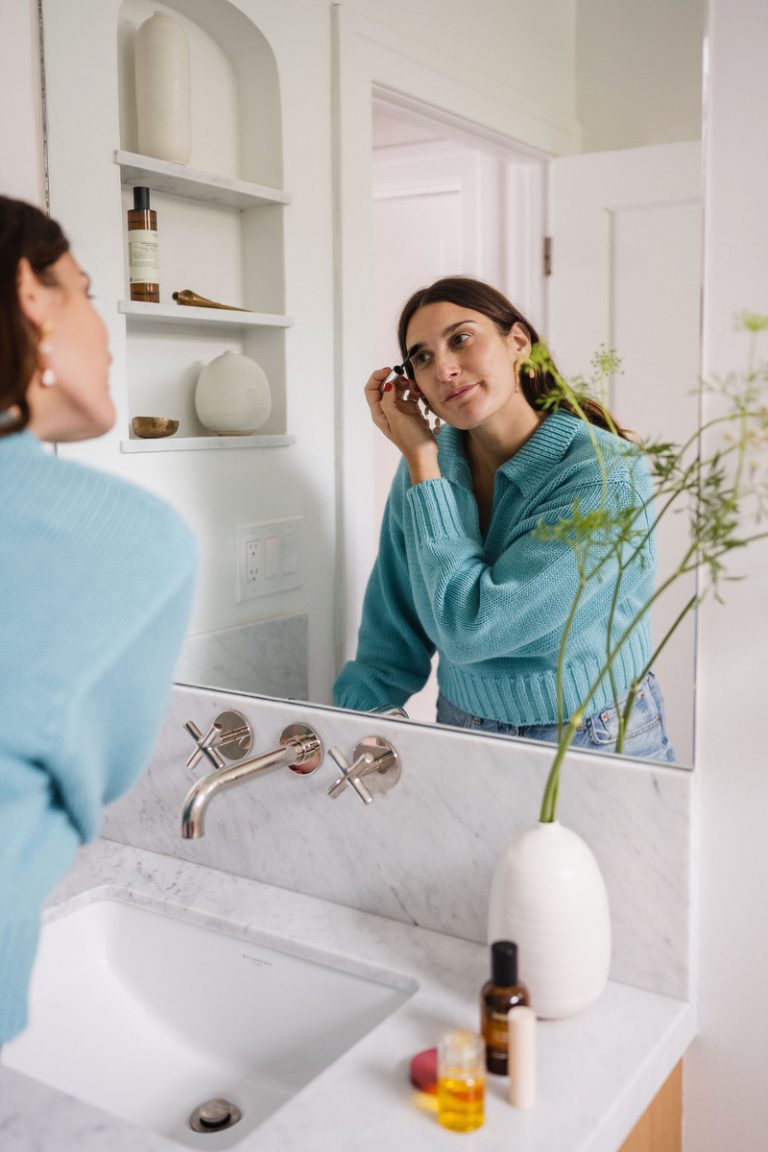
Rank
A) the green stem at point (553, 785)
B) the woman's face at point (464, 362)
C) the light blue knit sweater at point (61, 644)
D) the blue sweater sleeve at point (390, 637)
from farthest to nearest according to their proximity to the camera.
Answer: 1. the blue sweater sleeve at point (390, 637)
2. the woman's face at point (464, 362)
3. the green stem at point (553, 785)
4. the light blue knit sweater at point (61, 644)

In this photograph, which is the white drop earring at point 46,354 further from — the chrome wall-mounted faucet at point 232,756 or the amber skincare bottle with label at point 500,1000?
the amber skincare bottle with label at point 500,1000

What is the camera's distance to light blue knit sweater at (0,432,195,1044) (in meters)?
0.70

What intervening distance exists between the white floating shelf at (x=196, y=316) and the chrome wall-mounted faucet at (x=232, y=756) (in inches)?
18.1

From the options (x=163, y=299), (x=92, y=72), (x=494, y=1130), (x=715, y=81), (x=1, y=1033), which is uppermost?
(x=92, y=72)

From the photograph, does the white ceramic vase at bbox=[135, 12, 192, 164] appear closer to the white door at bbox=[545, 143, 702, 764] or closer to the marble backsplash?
the white door at bbox=[545, 143, 702, 764]

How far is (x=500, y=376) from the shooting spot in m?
1.04

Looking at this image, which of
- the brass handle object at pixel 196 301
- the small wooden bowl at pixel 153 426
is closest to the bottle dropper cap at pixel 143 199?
the brass handle object at pixel 196 301

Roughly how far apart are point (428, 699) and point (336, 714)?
0.39 ft

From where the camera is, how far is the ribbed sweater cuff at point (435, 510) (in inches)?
43.0

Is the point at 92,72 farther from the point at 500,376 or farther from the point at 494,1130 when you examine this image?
the point at 494,1130

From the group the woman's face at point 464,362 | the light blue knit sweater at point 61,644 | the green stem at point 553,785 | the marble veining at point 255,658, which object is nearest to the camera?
the light blue knit sweater at point 61,644

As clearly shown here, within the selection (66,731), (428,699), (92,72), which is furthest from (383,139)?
(66,731)

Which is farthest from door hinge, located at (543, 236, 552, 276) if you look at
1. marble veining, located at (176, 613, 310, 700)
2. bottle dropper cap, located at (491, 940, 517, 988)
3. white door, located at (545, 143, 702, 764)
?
bottle dropper cap, located at (491, 940, 517, 988)

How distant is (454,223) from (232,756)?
0.66 meters
